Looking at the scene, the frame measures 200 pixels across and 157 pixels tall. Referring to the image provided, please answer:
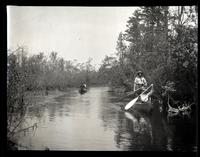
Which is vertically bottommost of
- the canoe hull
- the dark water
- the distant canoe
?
the dark water

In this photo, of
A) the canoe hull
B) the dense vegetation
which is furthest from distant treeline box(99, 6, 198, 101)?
the canoe hull

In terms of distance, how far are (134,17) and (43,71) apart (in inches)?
30.3

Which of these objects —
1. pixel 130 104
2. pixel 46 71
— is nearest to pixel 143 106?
pixel 130 104

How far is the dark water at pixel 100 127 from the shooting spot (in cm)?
259

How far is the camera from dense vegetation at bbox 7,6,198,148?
8.62ft

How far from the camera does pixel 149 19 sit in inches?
106

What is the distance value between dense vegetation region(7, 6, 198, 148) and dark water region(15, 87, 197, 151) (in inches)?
4.6

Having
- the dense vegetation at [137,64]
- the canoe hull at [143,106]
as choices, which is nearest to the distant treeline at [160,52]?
the dense vegetation at [137,64]

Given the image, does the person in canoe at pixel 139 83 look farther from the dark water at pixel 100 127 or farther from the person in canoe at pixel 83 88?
the person in canoe at pixel 83 88

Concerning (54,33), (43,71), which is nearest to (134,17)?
(54,33)

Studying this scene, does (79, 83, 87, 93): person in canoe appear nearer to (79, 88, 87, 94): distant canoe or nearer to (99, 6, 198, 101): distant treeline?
(79, 88, 87, 94): distant canoe

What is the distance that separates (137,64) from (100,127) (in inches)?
20.9

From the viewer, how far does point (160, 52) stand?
2674mm
